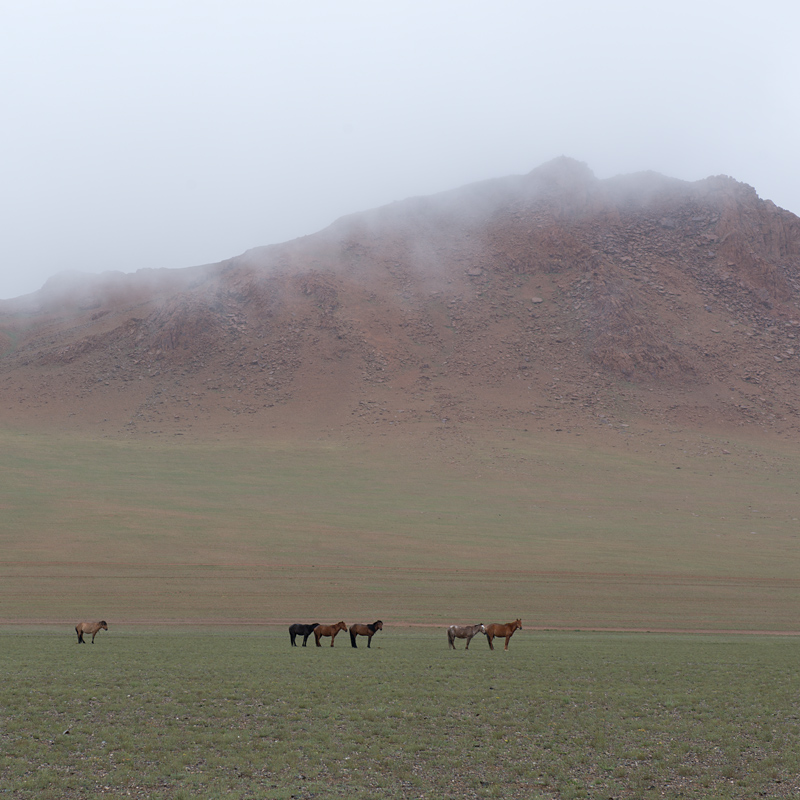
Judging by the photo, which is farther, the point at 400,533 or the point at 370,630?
the point at 400,533

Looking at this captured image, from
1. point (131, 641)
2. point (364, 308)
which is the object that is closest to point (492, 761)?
point (131, 641)

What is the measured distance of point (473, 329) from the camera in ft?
340

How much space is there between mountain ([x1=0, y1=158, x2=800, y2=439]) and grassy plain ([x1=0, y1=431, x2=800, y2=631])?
10377 mm

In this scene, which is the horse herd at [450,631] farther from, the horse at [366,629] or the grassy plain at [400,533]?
the grassy plain at [400,533]

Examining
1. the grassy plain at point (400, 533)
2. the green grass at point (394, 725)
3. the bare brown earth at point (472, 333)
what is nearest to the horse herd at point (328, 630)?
the green grass at point (394, 725)

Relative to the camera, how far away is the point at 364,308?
107 metres

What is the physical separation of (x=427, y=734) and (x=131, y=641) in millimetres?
14254

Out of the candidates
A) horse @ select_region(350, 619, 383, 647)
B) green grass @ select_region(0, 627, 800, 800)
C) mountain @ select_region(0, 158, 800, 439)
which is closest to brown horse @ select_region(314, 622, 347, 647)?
horse @ select_region(350, 619, 383, 647)

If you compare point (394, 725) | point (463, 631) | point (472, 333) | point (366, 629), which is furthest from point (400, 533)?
point (472, 333)

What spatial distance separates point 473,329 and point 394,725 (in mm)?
92782

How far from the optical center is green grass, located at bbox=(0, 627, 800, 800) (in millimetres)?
10031

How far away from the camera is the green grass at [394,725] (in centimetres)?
1003

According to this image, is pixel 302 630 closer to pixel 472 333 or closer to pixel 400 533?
pixel 400 533

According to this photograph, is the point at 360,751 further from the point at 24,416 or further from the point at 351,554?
the point at 24,416
